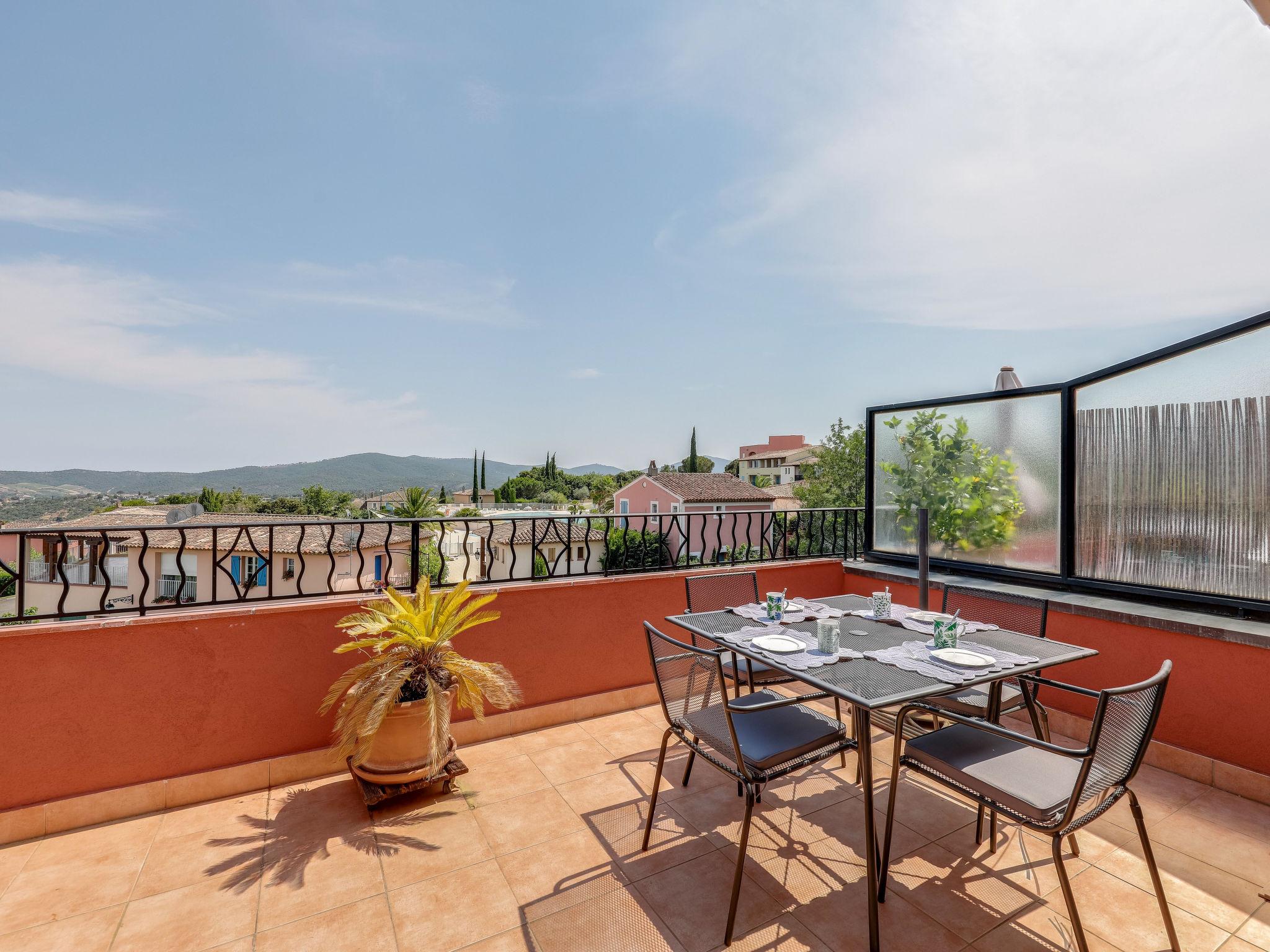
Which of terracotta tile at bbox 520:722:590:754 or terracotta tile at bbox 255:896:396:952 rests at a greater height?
terracotta tile at bbox 255:896:396:952

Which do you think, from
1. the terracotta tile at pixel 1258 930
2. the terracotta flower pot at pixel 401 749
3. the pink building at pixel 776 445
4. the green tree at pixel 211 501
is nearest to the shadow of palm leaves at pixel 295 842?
the terracotta flower pot at pixel 401 749

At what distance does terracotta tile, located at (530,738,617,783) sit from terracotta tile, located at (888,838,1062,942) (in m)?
1.45

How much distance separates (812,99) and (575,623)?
4.95m

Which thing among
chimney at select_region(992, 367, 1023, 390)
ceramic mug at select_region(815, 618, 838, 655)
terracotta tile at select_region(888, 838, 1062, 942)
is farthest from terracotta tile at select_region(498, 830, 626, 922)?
chimney at select_region(992, 367, 1023, 390)

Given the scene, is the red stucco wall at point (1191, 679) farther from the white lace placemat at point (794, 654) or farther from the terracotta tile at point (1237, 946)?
the white lace placemat at point (794, 654)

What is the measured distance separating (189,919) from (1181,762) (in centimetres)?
441

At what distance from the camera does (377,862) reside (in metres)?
2.05

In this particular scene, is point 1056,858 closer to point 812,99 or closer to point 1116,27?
point 1116,27

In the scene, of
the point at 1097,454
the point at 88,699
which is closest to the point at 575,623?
the point at 88,699

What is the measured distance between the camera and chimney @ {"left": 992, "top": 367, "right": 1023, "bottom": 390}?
3.76m

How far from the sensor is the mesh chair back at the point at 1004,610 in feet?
8.52

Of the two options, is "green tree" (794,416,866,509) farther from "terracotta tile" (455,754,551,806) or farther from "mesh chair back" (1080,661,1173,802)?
"mesh chair back" (1080,661,1173,802)

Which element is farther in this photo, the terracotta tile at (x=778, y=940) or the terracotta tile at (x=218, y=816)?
the terracotta tile at (x=218, y=816)

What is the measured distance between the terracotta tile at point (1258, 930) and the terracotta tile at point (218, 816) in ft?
12.0
